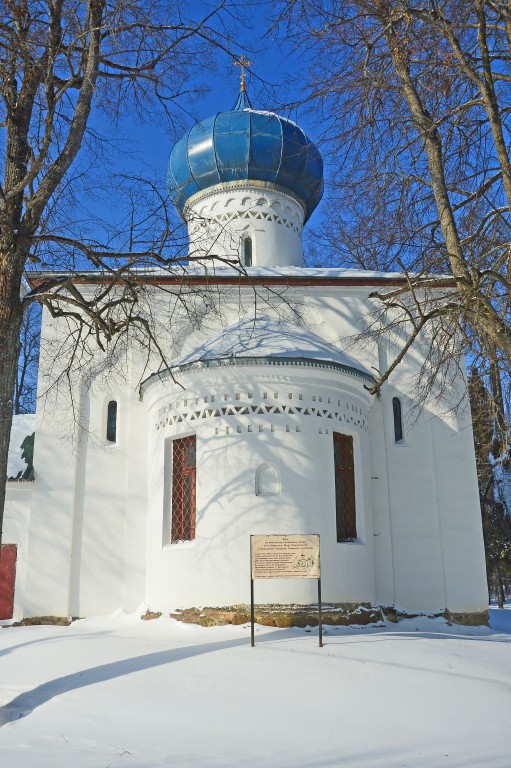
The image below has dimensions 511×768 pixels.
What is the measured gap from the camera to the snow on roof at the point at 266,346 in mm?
11281

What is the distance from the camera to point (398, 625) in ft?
39.1

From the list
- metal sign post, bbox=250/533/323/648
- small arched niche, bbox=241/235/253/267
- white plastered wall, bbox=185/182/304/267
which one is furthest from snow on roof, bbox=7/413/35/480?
small arched niche, bbox=241/235/253/267

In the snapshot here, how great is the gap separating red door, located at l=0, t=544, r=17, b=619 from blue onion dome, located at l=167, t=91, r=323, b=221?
8.17m

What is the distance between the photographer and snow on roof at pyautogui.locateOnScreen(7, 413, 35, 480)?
13625 millimetres

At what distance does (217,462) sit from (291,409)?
4.44ft

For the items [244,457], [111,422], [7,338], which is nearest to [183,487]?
[244,457]

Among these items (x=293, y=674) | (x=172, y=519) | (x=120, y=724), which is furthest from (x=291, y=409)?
(x=120, y=724)

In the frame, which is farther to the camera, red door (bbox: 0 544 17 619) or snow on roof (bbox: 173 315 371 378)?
red door (bbox: 0 544 17 619)

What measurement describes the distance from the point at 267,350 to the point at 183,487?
2.54 m

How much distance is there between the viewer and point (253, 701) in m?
6.50

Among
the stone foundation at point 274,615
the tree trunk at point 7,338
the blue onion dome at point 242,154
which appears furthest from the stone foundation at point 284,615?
the blue onion dome at point 242,154

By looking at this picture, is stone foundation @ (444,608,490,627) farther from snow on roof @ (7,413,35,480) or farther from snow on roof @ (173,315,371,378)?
snow on roof @ (7,413,35,480)

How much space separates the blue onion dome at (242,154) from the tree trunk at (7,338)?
9255mm

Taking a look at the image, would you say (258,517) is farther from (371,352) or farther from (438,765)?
(438,765)
